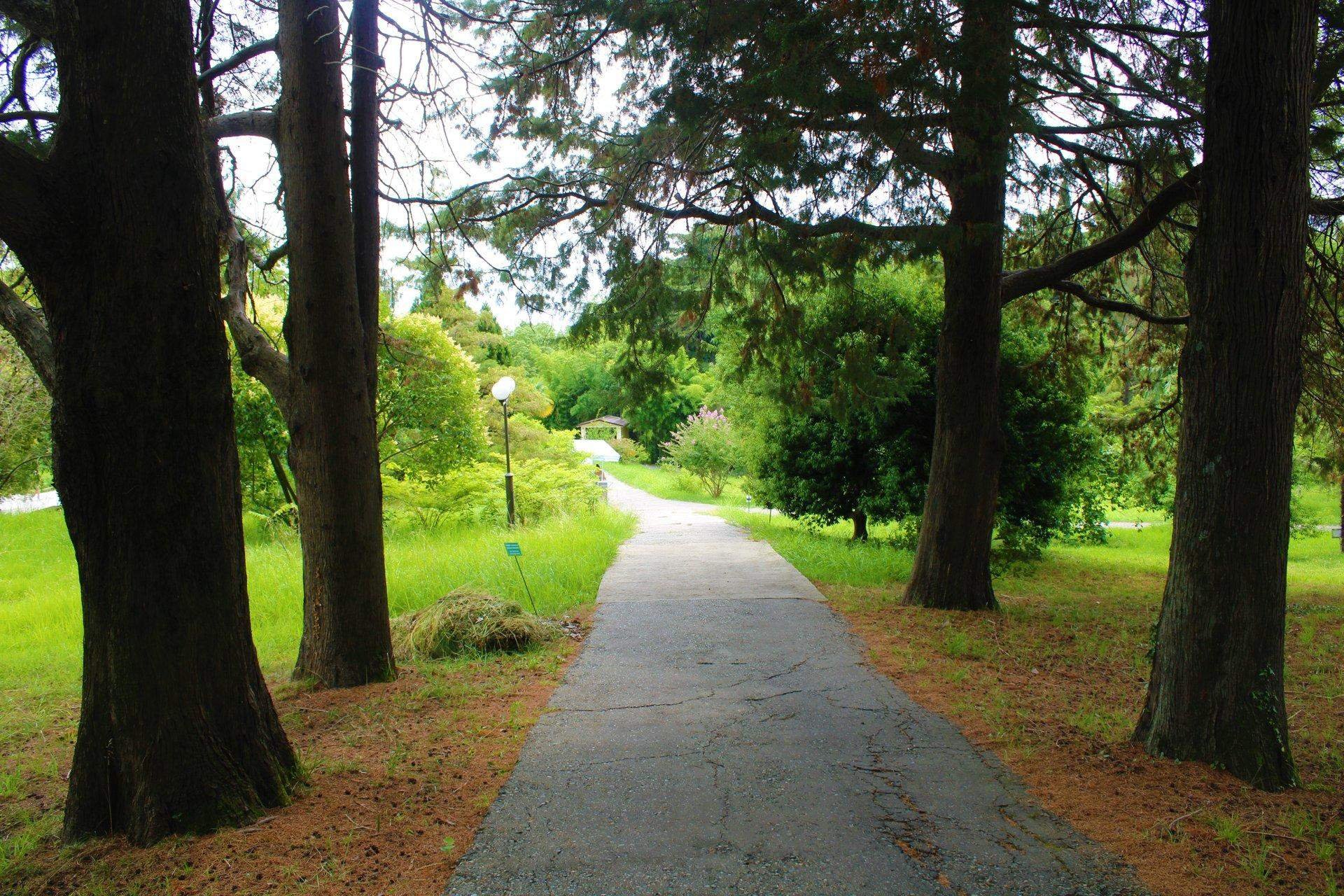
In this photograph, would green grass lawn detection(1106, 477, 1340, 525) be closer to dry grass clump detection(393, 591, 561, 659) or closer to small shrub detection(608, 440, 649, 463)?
dry grass clump detection(393, 591, 561, 659)

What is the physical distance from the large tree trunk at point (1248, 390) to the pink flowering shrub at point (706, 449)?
73.4 ft

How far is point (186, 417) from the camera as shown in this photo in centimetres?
364

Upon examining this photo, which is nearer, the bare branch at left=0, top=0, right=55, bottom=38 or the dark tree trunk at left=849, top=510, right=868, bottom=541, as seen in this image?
the bare branch at left=0, top=0, right=55, bottom=38

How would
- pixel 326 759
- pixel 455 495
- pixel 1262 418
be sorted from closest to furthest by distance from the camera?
pixel 1262 418 < pixel 326 759 < pixel 455 495

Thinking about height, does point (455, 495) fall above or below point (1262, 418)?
below

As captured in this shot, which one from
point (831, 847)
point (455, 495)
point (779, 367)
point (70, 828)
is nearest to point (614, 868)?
point (831, 847)

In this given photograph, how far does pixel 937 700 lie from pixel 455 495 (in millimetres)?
12878

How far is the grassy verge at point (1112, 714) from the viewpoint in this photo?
339 centimetres

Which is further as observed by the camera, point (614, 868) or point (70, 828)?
point (70, 828)

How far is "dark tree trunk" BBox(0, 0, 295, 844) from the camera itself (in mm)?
3469

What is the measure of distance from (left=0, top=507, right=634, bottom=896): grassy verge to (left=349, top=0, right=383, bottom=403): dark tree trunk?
2.51 meters

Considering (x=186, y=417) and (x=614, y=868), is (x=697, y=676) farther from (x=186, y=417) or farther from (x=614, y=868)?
(x=186, y=417)

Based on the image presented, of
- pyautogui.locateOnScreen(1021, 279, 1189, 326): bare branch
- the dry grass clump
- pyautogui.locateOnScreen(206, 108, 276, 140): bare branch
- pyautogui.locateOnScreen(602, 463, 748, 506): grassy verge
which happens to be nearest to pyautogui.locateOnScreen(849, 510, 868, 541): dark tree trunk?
pyautogui.locateOnScreen(1021, 279, 1189, 326): bare branch

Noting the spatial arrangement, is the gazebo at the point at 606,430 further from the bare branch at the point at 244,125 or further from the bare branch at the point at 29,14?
the bare branch at the point at 29,14
